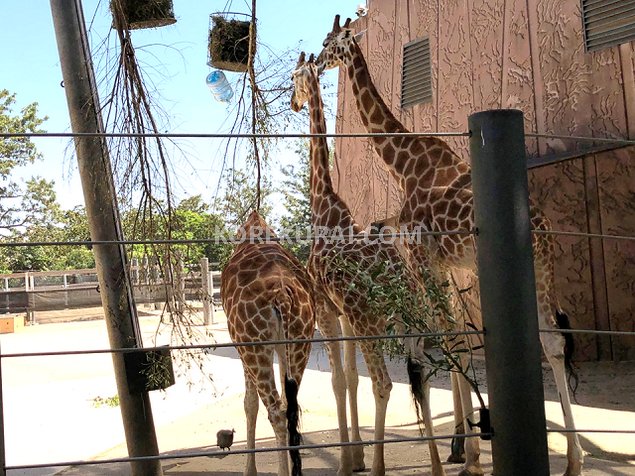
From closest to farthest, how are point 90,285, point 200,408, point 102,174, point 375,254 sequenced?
point 102,174 → point 375,254 → point 200,408 → point 90,285

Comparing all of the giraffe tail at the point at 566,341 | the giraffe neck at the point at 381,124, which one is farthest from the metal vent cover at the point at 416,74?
the giraffe tail at the point at 566,341

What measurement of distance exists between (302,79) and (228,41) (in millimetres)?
985

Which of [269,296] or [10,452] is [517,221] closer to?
[269,296]

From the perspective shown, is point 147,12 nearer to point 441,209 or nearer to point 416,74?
point 441,209

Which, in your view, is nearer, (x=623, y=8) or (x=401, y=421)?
(x=401, y=421)

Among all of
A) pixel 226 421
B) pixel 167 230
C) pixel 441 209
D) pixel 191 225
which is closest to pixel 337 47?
pixel 441 209

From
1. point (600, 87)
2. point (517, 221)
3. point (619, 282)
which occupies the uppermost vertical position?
point (600, 87)

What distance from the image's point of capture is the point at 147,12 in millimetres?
3119

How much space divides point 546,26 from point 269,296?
4543 millimetres

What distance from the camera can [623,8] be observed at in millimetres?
5859

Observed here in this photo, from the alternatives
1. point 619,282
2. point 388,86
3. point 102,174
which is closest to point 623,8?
point 619,282

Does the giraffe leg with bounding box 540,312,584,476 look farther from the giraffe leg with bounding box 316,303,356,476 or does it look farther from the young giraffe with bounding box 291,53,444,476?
the giraffe leg with bounding box 316,303,356,476

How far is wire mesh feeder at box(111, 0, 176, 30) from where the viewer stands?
122 inches

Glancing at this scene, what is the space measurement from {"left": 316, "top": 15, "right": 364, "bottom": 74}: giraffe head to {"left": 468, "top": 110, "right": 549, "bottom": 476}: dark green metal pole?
2.91 m
